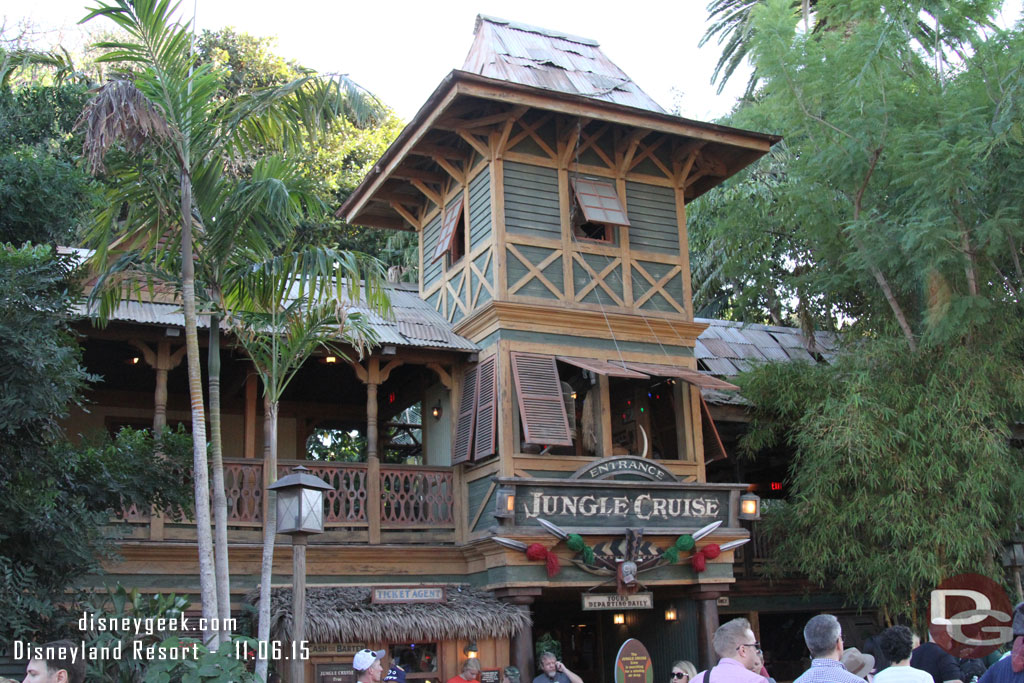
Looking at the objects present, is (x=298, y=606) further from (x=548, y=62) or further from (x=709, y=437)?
(x=548, y=62)

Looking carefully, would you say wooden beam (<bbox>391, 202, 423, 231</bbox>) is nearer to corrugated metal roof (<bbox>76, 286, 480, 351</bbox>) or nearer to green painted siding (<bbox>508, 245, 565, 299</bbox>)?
corrugated metal roof (<bbox>76, 286, 480, 351</bbox>)

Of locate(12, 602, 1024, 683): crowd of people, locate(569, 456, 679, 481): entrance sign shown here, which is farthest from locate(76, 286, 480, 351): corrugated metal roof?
locate(12, 602, 1024, 683): crowd of people

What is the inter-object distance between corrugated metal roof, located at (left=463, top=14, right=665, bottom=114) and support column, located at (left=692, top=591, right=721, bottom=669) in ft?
23.7

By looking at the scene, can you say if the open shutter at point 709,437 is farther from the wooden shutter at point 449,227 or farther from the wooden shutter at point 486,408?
the wooden shutter at point 449,227

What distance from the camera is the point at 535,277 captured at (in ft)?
48.8

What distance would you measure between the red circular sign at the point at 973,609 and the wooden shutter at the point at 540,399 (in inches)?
A: 225

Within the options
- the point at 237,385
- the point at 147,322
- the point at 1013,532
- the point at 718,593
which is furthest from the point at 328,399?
the point at 1013,532

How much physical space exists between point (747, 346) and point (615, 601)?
312 inches

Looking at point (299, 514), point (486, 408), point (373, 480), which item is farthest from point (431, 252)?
point (299, 514)

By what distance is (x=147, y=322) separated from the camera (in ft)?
43.1

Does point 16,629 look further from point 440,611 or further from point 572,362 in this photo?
point 572,362

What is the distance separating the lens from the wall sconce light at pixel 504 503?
13.1 m

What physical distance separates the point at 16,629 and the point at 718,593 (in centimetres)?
901

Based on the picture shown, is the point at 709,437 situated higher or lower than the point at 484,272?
lower
